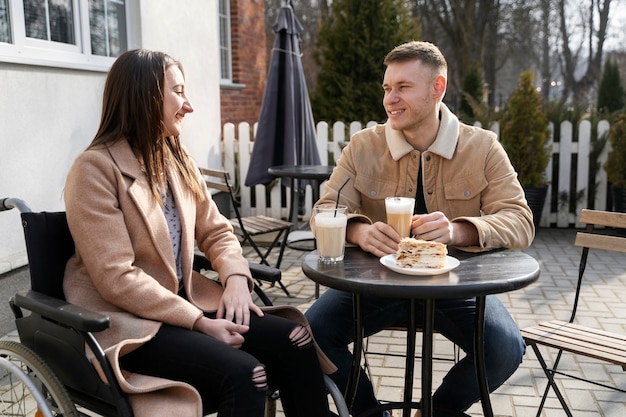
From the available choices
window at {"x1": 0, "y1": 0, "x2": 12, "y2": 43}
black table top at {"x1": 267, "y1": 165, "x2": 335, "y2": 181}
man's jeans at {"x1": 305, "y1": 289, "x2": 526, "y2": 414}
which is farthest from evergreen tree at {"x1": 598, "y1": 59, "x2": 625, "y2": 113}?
man's jeans at {"x1": 305, "y1": 289, "x2": 526, "y2": 414}

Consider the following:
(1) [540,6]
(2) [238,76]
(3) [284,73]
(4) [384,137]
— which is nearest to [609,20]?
(1) [540,6]

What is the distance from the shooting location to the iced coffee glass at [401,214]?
7.07 feet

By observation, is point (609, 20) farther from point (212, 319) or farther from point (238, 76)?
point (212, 319)

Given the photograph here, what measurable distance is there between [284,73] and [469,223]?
459 centimetres

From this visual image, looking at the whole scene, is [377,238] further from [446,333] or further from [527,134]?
[527,134]

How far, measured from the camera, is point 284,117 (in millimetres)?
6480

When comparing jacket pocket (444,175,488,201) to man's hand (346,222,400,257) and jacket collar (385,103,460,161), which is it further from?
man's hand (346,222,400,257)

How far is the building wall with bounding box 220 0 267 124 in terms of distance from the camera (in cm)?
937

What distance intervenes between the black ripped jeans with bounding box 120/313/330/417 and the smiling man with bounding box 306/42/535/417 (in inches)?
16.3

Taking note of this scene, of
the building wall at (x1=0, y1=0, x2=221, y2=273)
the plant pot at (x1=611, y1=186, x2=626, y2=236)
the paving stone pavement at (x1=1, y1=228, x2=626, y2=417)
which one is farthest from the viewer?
the plant pot at (x1=611, y1=186, x2=626, y2=236)

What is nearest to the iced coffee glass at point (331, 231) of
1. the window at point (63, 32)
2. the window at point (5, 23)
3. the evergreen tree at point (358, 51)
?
the window at point (63, 32)

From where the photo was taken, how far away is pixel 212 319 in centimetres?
206

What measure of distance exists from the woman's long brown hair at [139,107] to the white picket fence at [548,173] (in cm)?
548

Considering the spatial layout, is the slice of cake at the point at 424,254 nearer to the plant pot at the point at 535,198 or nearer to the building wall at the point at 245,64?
the plant pot at the point at 535,198
